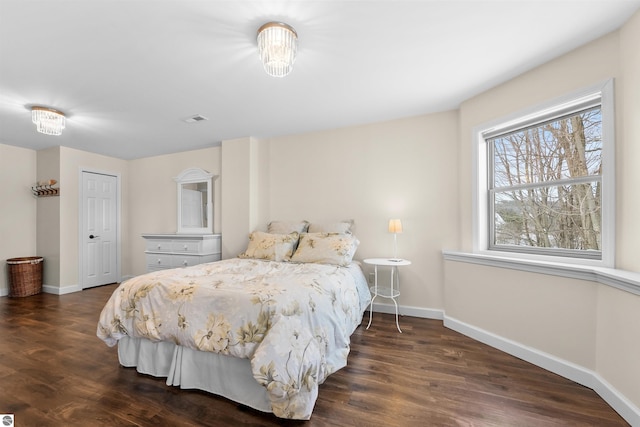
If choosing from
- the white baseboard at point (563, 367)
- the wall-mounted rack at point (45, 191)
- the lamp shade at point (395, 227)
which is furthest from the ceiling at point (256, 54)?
the white baseboard at point (563, 367)

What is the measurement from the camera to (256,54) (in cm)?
198

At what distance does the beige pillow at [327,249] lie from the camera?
110 inches

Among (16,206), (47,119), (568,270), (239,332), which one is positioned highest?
(47,119)

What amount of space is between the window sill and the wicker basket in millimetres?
5954

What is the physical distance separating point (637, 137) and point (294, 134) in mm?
3236

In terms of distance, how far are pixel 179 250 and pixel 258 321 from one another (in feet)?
8.93

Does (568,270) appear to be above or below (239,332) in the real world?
above

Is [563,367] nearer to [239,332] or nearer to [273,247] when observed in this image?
[239,332]

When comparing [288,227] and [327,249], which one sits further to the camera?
[288,227]

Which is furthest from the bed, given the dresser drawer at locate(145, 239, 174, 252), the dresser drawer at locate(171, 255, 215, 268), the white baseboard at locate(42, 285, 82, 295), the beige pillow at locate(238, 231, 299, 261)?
the white baseboard at locate(42, 285, 82, 295)

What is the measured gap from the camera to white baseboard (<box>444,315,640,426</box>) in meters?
1.52

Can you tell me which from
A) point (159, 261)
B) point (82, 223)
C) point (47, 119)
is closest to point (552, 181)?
point (159, 261)

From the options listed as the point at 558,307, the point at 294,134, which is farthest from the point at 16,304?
the point at 558,307

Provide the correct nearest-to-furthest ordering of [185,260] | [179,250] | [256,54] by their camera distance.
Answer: [256,54] < [185,260] < [179,250]
